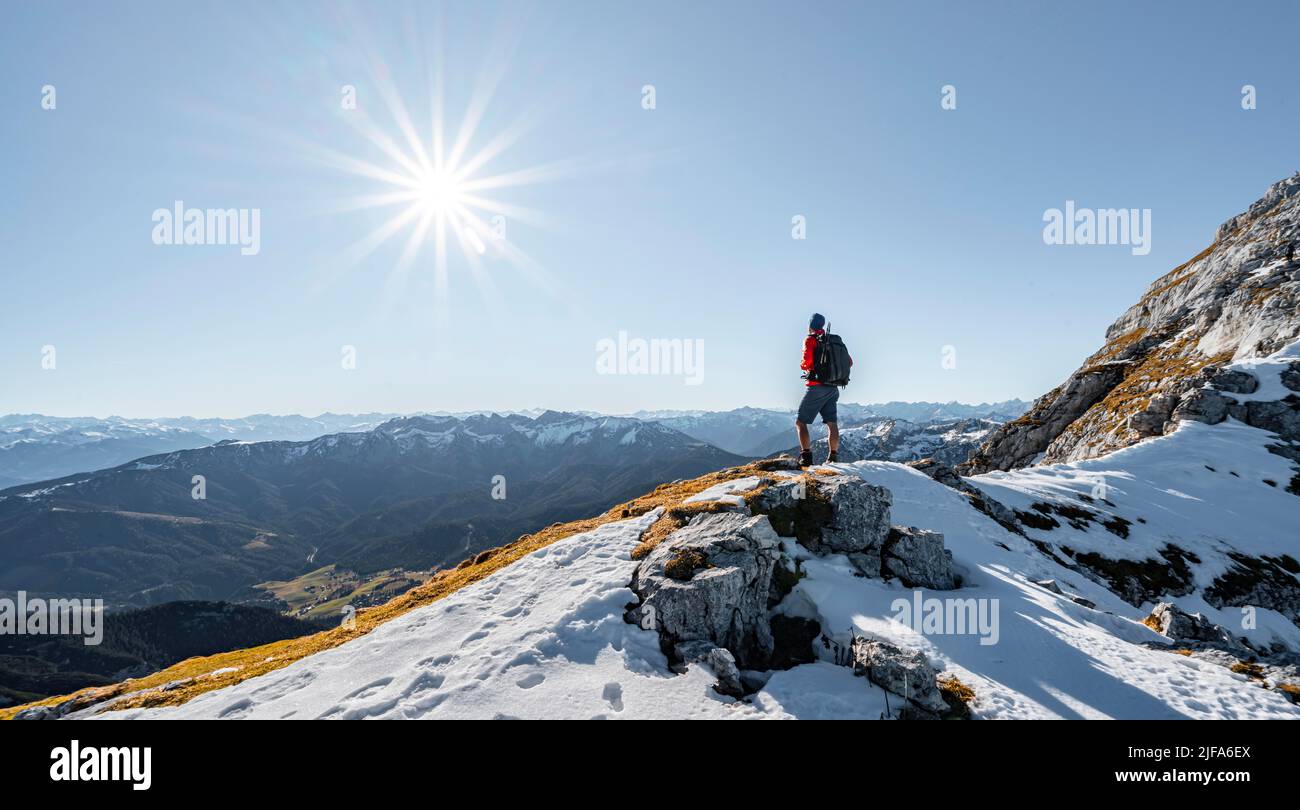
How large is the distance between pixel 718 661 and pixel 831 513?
32.5ft

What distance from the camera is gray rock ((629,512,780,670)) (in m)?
13.0

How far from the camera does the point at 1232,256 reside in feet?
328

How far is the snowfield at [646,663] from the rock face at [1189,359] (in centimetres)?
6037

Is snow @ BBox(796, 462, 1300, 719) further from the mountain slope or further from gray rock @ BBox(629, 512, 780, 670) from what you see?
gray rock @ BBox(629, 512, 780, 670)

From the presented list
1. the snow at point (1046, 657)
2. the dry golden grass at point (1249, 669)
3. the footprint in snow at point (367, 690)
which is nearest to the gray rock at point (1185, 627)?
the snow at point (1046, 657)

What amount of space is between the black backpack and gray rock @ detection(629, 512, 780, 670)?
8537mm

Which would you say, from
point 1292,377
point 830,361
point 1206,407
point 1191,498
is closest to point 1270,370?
point 1292,377

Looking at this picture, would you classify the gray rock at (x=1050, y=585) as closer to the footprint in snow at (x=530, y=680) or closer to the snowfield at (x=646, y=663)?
the snowfield at (x=646, y=663)

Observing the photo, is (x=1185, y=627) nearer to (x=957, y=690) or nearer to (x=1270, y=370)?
(x=957, y=690)

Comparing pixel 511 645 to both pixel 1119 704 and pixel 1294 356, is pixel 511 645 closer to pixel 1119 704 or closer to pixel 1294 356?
pixel 1119 704

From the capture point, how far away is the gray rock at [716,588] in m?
13.0
